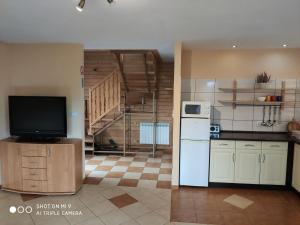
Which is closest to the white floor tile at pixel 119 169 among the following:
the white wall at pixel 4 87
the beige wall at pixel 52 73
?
the beige wall at pixel 52 73

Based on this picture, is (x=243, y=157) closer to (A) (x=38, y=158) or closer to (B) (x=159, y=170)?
(B) (x=159, y=170)

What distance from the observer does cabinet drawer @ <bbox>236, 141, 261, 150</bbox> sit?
3.49 m

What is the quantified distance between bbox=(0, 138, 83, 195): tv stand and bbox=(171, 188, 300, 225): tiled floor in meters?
1.54

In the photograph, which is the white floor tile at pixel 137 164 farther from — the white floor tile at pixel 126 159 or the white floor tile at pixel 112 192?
the white floor tile at pixel 112 192

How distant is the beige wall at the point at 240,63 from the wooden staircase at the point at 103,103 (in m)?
2.18

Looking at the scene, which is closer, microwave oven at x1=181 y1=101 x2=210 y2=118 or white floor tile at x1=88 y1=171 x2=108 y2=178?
microwave oven at x1=181 y1=101 x2=210 y2=118

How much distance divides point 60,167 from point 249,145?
2795 mm

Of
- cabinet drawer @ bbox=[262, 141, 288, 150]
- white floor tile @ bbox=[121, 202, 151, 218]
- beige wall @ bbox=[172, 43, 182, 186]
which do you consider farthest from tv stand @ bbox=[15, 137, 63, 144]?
cabinet drawer @ bbox=[262, 141, 288, 150]

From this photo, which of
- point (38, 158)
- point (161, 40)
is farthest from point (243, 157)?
point (38, 158)

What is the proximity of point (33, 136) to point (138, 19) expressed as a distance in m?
2.33

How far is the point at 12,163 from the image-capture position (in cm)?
329

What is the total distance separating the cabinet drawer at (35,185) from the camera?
129 inches

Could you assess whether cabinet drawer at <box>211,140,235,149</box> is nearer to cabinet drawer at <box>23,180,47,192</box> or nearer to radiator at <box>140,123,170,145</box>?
radiator at <box>140,123,170,145</box>

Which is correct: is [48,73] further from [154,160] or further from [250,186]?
[250,186]
